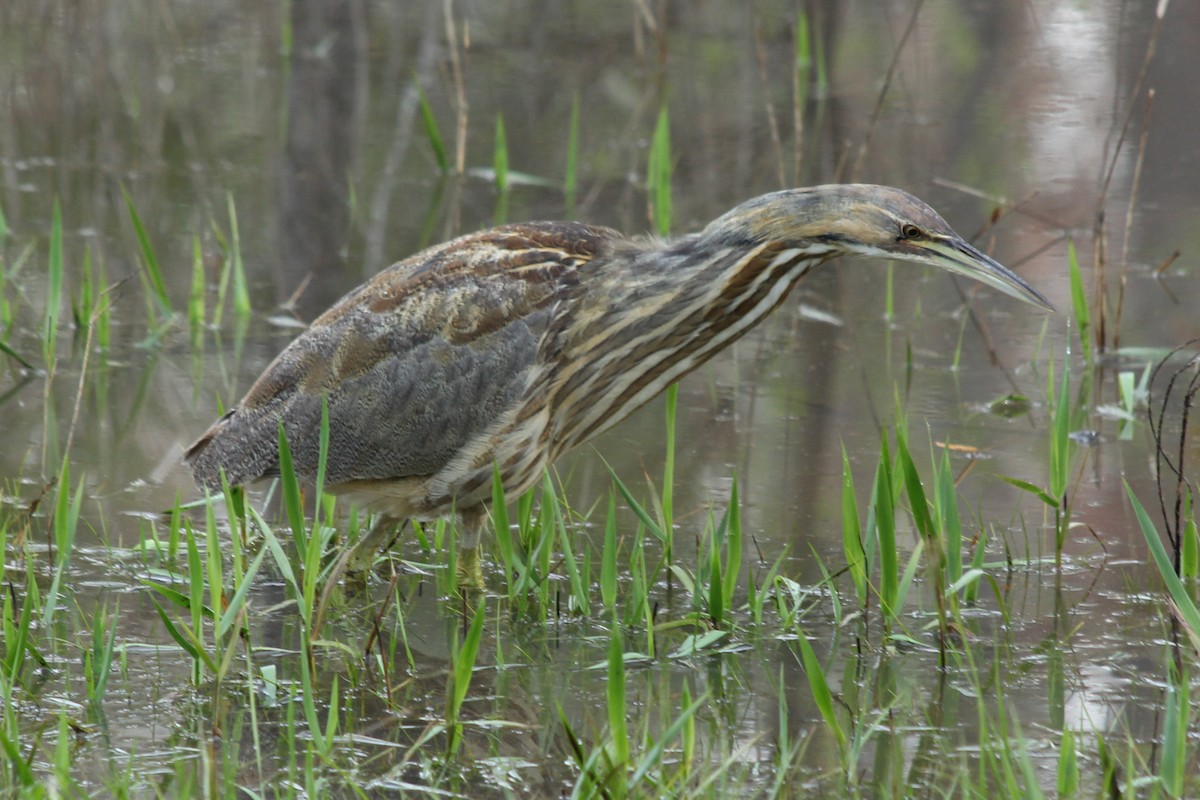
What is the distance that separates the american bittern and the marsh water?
0.32 metres

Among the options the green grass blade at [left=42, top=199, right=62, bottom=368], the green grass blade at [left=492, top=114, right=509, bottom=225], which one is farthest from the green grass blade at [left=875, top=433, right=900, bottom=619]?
the green grass blade at [left=492, top=114, right=509, bottom=225]

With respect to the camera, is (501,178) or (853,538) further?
(501,178)

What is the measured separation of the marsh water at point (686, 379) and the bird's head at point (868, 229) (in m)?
0.67

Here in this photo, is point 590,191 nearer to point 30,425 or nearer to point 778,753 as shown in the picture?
point 30,425

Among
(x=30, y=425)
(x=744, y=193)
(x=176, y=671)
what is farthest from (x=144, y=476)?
(x=744, y=193)

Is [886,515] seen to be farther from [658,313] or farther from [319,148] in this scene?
[319,148]

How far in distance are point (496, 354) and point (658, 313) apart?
1.32ft

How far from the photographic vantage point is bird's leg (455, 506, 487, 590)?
13.4 feet

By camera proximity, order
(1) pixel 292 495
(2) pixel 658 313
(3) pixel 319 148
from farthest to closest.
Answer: (3) pixel 319 148 → (2) pixel 658 313 → (1) pixel 292 495

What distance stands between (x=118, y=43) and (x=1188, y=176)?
626 cm

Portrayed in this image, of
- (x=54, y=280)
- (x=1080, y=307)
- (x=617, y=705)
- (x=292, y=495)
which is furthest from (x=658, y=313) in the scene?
(x=1080, y=307)

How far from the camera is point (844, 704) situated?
3.28 meters

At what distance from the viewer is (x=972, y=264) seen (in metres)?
3.66

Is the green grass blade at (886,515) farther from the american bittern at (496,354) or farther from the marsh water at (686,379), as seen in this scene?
the american bittern at (496,354)
